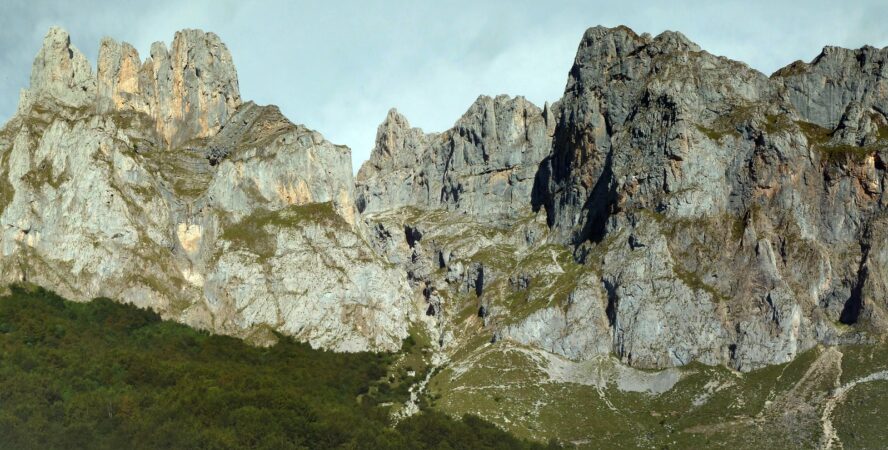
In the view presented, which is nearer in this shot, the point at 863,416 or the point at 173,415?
Result: the point at 173,415

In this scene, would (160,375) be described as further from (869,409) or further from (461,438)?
(869,409)

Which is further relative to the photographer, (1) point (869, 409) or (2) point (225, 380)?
(2) point (225, 380)

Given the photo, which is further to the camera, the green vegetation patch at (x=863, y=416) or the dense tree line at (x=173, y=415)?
the green vegetation patch at (x=863, y=416)

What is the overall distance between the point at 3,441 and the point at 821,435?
151 metres

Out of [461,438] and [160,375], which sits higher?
[160,375]

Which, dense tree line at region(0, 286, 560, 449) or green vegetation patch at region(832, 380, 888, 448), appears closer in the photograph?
dense tree line at region(0, 286, 560, 449)

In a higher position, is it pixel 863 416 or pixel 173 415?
pixel 173 415

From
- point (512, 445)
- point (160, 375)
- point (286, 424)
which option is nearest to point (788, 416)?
point (512, 445)

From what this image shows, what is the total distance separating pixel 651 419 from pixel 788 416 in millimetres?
27074

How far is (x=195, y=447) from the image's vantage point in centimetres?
17138

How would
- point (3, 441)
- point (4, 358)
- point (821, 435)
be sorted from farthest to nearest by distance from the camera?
1. point (4, 358)
2. point (821, 435)
3. point (3, 441)

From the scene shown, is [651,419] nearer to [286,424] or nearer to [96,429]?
[286,424]

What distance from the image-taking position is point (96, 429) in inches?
6870

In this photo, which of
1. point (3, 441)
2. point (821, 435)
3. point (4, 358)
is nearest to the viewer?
point (3, 441)
